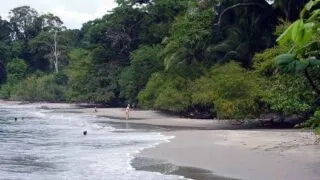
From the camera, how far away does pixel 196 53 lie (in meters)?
41.9

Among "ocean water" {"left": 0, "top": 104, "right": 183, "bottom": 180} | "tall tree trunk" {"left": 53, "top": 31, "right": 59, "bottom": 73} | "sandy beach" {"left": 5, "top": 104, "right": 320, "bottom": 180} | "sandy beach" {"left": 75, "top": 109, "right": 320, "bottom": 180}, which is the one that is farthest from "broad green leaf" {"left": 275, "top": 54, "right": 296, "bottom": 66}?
"tall tree trunk" {"left": 53, "top": 31, "right": 59, "bottom": 73}

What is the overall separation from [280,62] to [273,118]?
3115cm

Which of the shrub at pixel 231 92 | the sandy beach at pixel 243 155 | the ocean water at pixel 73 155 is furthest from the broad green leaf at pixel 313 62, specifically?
the shrub at pixel 231 92

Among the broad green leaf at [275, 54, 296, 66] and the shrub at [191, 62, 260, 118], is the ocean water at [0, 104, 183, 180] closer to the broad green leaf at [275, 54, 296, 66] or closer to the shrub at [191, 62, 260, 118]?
the shrub at [191, 62, 260, 118]

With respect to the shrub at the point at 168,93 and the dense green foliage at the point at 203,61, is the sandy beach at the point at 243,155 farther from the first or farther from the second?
the shrub at the point at 168,93

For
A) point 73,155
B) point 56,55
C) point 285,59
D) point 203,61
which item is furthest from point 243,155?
point 56,55

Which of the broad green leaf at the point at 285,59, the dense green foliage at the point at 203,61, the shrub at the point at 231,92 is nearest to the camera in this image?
the broad green leaf at the point at 285,59

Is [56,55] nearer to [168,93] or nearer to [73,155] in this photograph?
[168,93]

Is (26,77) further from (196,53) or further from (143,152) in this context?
(143,152)

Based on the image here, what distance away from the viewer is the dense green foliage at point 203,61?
872 cm

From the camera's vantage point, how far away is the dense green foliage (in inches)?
343

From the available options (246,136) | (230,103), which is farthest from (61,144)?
(230,103)

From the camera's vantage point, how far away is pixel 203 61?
137 feet

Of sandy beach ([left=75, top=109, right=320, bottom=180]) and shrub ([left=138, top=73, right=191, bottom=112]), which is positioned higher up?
shrub ([left=138, top=73, right=191, bottom=112])
